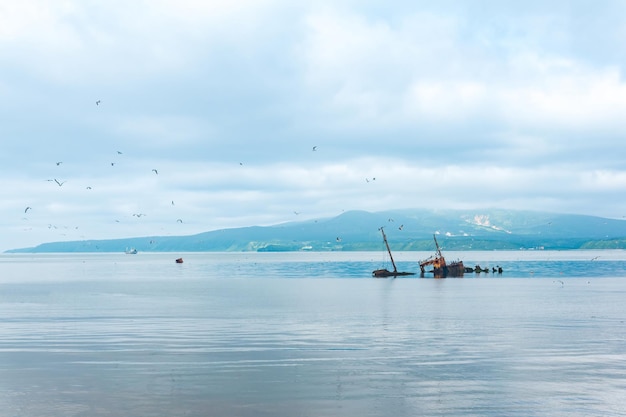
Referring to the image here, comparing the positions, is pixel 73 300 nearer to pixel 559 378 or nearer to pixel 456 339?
pixel 456 339

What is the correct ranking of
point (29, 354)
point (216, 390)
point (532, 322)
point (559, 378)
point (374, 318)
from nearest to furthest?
point (216, 390)
point (559, 378)
point (29, 354)
point (532, 322)
point (374, 318)

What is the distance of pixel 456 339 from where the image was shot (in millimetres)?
53500

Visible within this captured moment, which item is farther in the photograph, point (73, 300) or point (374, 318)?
point (73, 300)

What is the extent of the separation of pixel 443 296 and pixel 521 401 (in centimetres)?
7279

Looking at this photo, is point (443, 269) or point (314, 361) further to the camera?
point (443, 269)

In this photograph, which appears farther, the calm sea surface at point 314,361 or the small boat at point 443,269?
the small boat at point 443,269

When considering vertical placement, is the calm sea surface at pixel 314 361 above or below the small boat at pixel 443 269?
below

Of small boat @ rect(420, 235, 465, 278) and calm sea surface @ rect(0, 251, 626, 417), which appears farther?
small boat @ rect(420, 235, 465, 278)

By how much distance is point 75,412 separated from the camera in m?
30.3

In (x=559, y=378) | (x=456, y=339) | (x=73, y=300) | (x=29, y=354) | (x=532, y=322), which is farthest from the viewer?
(x=73, y=300)

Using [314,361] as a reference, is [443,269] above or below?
above

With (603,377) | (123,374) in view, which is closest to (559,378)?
(603,377)

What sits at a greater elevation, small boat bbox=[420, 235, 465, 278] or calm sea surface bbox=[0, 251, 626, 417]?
small boat bbox=[420, 235, 465, 278]

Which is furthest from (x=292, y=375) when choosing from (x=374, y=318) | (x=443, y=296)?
(x=443, y=296)
